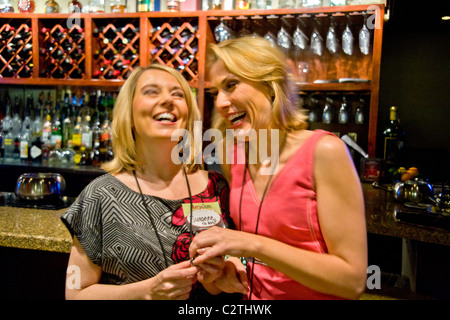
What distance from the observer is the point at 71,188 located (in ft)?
11.9

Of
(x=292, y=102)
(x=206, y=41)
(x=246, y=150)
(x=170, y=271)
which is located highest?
(x=206, y=41)

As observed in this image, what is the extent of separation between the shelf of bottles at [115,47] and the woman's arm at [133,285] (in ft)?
9.31

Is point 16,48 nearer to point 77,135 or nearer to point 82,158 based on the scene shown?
point 77,135

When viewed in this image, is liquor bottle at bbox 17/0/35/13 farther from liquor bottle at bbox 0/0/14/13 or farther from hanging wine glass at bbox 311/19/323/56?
hanging wine glass at bbox 311/19/323/56

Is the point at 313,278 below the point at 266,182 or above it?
below

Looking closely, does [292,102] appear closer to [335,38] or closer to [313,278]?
[313,278]

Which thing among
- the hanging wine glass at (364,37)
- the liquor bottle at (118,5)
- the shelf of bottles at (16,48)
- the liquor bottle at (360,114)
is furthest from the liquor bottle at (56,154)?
the hanging wine glass at (364,37)

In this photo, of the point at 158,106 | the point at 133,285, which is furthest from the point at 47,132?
the point at 133,285

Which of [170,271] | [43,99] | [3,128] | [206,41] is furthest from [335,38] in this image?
[3,128]

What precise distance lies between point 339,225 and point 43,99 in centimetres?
404

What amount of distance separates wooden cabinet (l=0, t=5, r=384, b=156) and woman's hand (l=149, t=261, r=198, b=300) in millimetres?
2559

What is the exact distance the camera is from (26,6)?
409 cm

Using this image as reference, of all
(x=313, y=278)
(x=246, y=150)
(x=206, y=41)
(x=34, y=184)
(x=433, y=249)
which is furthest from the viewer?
(x=206, y=41)

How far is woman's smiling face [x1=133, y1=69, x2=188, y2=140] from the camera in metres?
1.31
